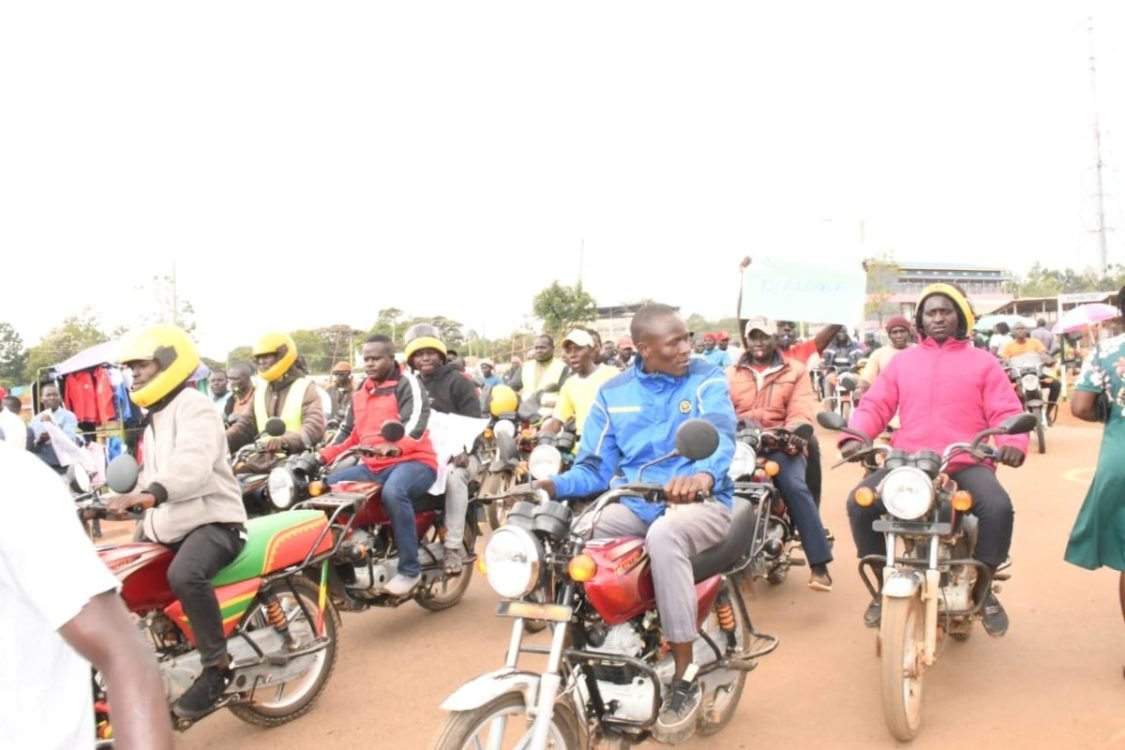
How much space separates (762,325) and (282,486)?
335cm

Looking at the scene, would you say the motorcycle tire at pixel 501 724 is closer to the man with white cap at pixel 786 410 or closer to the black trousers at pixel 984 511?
the black trousers at pixel 984 511

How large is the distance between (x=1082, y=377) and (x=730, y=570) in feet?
7.32

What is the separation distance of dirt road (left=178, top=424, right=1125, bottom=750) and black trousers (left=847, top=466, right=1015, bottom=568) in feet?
2.33

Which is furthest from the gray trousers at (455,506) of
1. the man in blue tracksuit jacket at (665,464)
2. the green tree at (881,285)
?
the green tree at (881,285)

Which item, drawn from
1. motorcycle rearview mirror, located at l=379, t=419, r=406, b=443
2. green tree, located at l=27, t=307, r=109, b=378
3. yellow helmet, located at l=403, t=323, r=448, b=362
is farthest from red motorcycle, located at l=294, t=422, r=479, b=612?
green tree, located at l=27, t=307, r=109, b=378

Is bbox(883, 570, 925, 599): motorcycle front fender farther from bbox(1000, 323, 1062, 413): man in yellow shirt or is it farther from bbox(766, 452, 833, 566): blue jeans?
bbox(1000, 323, 1062, 413): man in yellow shirt

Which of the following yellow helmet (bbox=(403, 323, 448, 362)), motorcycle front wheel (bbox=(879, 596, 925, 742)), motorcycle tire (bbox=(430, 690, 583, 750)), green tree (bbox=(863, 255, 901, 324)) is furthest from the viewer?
green tree (bbox=(863, 255, 901, 324))

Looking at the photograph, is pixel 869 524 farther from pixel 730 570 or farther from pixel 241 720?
pixel 241 720

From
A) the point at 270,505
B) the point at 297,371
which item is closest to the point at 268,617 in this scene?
the point at 270,505

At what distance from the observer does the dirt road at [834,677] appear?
12.9ft

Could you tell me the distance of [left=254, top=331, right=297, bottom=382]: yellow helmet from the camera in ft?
20.6

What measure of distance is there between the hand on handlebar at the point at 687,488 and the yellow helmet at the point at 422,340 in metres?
4.04

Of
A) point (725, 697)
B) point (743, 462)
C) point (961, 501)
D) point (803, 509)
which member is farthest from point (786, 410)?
point (725, 697)

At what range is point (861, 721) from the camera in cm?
408
